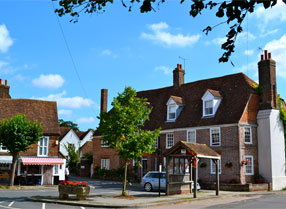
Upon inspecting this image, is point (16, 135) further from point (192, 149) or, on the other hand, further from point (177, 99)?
point (177, 99)

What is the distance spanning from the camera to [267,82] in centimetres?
3045

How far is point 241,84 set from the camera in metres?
33.0

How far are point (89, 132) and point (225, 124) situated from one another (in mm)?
44866

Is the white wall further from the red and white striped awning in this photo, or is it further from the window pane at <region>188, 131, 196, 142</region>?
the red and white striped awning

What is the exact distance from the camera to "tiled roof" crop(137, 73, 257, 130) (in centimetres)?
3138

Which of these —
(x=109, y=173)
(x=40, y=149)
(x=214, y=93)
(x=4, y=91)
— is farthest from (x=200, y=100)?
(x=4, y=91)

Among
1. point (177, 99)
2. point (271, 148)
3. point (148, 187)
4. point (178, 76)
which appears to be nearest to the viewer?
point (148, 187)

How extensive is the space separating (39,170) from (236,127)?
18733 mm

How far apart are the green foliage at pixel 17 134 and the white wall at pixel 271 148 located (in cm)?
1947

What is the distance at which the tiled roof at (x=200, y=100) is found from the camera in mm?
31375

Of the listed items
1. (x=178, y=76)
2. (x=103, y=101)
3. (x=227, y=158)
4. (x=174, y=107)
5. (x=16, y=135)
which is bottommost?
(x=227, y=158)

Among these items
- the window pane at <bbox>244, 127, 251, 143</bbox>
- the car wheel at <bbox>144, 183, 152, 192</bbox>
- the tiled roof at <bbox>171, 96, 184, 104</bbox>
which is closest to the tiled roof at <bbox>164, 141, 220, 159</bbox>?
the car wheel at <bbox>144, 183, 152, 192</bbox>

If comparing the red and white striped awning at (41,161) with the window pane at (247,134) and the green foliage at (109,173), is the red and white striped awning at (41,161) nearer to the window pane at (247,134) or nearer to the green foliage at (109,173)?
the green foliage at (109,173)

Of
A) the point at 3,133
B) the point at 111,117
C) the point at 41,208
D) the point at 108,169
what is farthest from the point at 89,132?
the point at 41,208
